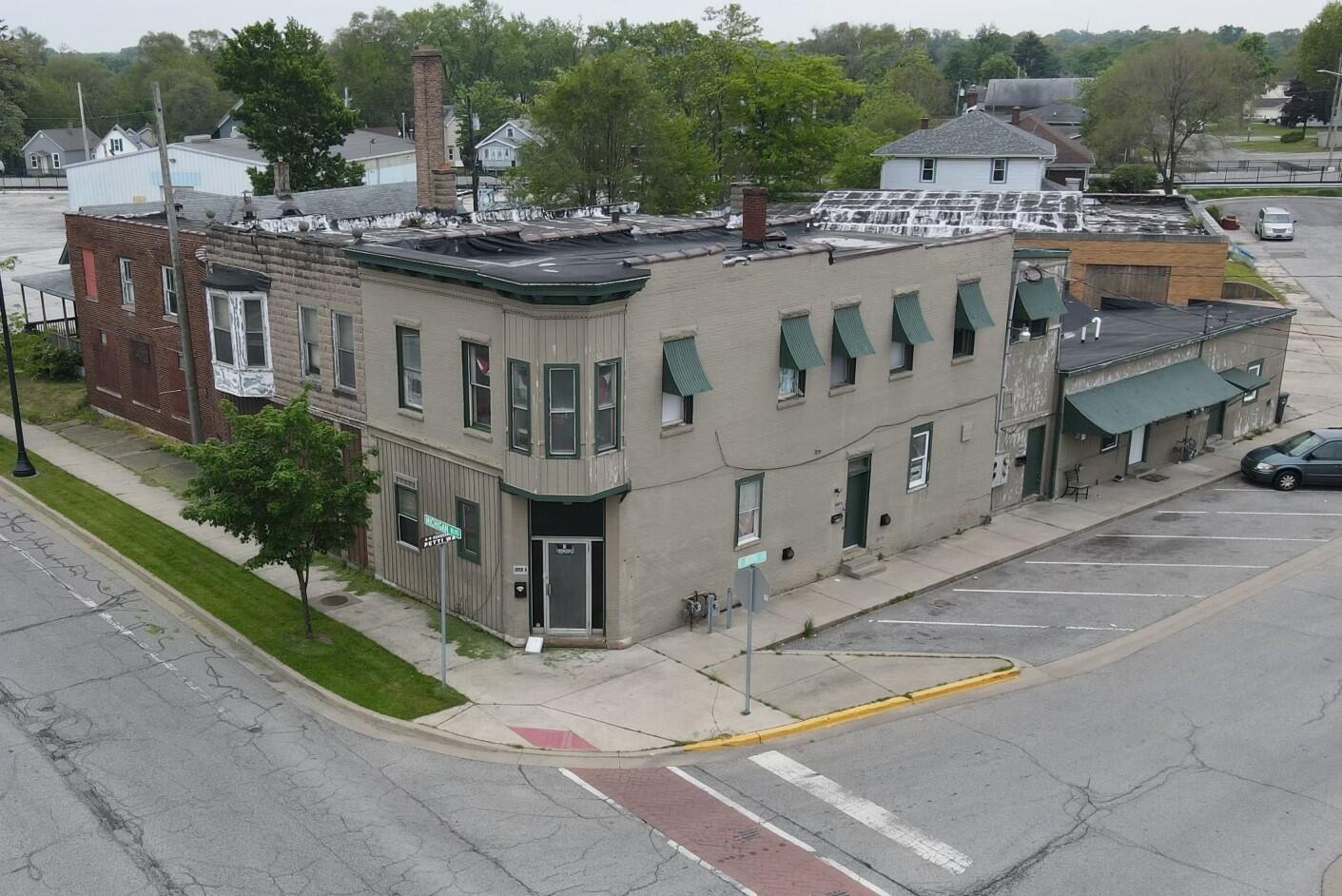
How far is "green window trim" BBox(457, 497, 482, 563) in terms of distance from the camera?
22000mm

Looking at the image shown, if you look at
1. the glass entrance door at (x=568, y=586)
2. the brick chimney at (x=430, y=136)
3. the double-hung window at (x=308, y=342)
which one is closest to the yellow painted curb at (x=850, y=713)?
the glass entrance door at (x=568, y=586)

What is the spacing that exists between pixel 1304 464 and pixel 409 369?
79.7 feet

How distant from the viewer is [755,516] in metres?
23.7

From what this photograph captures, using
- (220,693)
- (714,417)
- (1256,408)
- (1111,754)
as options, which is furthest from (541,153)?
(1111,754)

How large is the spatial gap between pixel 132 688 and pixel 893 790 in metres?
12.2

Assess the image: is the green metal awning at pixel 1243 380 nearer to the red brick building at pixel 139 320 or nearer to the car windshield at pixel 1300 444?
the car windshield at pixel 1300 444

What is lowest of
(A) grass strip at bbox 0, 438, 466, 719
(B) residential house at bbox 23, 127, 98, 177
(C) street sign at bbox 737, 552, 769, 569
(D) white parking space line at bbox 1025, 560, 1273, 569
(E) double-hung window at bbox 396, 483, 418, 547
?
(D) white parking space line at bbox 1025, 560, 1273, 569

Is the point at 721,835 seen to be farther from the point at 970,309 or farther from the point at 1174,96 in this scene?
the point at 1174,96

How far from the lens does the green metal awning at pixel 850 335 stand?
79.2 feet

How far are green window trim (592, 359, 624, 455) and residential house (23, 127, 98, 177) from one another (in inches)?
5028

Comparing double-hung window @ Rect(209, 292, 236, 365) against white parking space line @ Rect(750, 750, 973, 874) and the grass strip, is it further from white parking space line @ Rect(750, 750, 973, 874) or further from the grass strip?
white parking space line @ Rect(750, 750, 973, 874)

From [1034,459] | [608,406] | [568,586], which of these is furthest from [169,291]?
[1034,459]

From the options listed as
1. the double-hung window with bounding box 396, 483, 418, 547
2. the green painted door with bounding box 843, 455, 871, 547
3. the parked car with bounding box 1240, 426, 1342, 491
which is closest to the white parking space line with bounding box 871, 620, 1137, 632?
the green painted door with bounding box 843, 455, 871, 547

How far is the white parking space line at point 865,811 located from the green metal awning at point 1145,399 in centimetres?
1573
